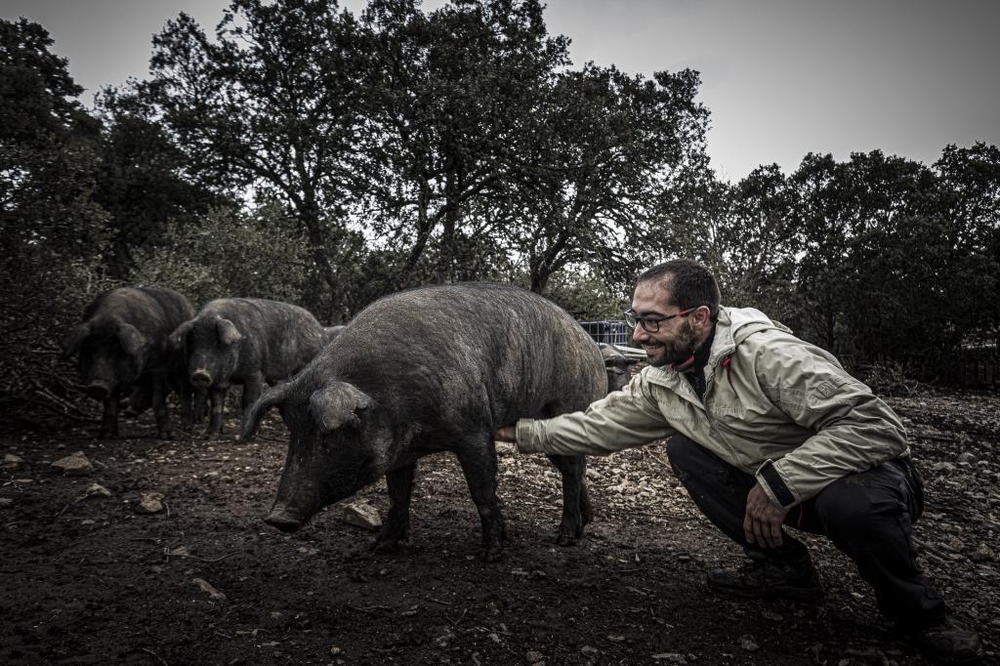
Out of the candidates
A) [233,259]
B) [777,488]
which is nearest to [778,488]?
[777,488]

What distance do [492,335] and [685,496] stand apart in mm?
2868

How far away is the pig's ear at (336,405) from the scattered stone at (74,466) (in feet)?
11.4

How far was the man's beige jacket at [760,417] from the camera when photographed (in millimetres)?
2549

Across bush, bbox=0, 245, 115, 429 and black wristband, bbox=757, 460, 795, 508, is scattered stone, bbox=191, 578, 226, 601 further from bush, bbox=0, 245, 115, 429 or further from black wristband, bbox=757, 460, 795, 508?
bush, bbox=0, 245, 115, 429

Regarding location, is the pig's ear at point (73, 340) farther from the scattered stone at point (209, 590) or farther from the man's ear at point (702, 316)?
the man's ear at point (702, 316)

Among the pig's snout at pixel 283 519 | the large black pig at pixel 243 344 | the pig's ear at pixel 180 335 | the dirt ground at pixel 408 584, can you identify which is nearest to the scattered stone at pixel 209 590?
the dirt ground at pixel 408 584

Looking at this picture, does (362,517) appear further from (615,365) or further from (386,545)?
(615,365)

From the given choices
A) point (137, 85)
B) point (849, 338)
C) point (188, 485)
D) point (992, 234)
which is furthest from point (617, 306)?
point (188, 485)

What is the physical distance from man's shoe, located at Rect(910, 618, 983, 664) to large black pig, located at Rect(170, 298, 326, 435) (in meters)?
6.28

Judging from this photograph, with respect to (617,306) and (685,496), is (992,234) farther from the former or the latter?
(685,496)

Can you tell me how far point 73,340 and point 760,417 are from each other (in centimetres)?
674

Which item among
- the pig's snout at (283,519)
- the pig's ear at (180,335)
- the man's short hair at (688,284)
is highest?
the man's short hair at (688,284)

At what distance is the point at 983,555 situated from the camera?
4.00 m

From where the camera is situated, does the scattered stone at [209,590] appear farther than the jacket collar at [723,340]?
Yes
